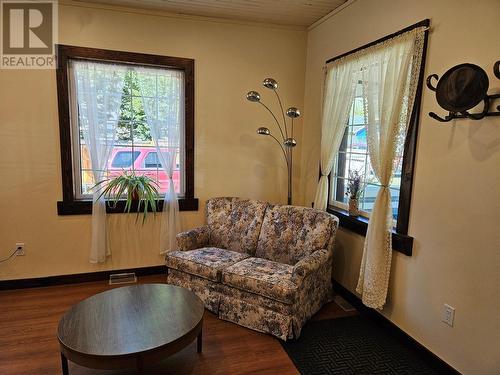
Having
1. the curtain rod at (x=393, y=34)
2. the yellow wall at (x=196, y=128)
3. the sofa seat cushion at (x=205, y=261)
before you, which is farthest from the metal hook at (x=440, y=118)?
the yellow wall at (x=196, y=128)

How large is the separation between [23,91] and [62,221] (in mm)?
1278

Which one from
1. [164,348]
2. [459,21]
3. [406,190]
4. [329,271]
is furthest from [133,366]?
[459,21]

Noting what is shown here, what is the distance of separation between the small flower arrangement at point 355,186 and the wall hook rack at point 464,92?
1.04 meters

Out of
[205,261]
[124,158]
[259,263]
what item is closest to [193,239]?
[205,261]

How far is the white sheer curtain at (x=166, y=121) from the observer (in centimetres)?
329

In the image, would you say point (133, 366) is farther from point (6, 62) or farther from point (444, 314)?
point (6, 62)

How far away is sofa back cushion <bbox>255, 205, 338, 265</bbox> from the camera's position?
2.77 meters

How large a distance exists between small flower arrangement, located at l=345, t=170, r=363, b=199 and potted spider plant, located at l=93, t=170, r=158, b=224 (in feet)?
6.47

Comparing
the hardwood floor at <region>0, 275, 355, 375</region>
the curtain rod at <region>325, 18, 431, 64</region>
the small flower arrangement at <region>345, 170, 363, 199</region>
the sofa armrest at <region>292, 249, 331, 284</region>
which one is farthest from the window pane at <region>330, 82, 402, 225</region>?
the hardwood floor at <region>0, 275, 355, 375</region>

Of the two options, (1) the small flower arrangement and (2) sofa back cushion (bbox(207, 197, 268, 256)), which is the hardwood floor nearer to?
(2) sofa back cushion (bbox(207, 197, 268, 256))

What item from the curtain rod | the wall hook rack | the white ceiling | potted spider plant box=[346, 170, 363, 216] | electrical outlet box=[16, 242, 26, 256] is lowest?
electrical outlet box=[16, 242, 26, 256]

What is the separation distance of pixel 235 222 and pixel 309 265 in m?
1.07

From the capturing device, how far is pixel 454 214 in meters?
1.96

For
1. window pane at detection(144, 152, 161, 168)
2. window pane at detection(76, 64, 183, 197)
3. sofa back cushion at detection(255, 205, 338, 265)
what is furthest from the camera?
window pane at detection(144, 152, 161, 168)
